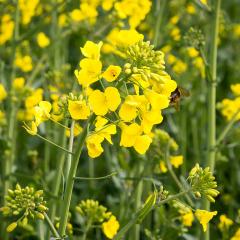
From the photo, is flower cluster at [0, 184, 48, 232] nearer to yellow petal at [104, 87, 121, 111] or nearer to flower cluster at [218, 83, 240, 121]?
yellow petal at [104, 87, 121, 111]

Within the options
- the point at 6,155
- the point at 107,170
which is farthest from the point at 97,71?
the point at 107,170

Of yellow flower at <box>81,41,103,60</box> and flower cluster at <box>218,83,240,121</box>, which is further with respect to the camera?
flower cluster at <box>218,83,240,121</box>

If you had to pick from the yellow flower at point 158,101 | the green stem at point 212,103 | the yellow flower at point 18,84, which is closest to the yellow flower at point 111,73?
the yellow flower at point 158,101

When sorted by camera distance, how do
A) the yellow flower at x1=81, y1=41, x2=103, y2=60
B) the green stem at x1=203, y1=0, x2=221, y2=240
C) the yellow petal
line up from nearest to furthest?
the yellow petal
the yellow flower at x1=81, y1=41, x2=103, y2=60
the green stem at x1=203, y1=0, x2=221, y2=240

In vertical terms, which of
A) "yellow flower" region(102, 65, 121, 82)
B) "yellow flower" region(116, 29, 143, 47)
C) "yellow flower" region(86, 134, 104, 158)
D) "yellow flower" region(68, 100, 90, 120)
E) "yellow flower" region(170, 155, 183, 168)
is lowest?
"yellow flower" region(86, 134, 104, 158)

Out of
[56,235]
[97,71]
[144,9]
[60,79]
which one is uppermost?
[144,9]

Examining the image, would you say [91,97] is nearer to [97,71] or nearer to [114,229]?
[97,71]

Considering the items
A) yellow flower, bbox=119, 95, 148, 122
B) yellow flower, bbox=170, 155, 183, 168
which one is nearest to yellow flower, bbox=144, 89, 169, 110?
yellow flower, bbox=119, 95, 148, 122
